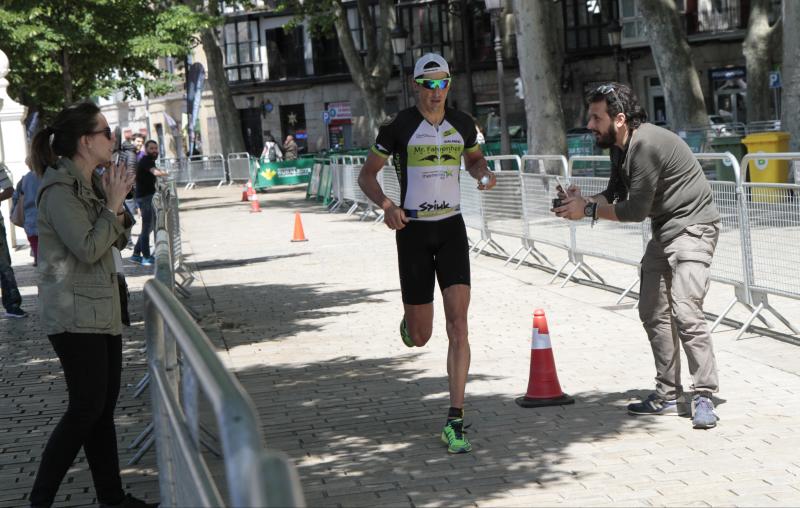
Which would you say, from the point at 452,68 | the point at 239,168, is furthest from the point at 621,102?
the point at 452,68

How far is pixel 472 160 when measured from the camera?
24.4ft

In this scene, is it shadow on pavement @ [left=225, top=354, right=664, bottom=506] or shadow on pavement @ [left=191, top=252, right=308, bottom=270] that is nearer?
shadow on pavement @ [left=225, top=354, right=664, bottom=506]

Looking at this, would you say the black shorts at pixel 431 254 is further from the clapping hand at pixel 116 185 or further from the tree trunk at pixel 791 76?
the tree trunk at pixel 791 76

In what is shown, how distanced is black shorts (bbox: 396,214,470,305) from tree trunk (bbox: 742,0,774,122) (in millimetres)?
Result: 27453

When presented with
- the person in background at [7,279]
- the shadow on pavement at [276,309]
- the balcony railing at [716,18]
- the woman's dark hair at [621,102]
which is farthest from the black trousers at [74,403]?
the balcony railing at [716,18]

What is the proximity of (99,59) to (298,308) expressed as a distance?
965 inches

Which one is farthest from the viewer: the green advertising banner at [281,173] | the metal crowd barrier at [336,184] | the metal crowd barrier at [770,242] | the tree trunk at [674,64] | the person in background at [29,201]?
the green advertising banner at [281,173]

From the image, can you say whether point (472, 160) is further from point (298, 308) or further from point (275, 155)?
point (275, 155)

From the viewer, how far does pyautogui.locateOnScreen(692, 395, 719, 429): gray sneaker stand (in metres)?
6.97

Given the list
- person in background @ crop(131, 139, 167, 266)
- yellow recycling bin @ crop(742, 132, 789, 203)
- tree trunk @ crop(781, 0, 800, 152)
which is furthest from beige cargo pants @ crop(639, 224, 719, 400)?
tree trunk @ crop(781, 0, 800, 152)

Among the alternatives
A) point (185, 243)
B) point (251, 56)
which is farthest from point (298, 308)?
point (251, 56)

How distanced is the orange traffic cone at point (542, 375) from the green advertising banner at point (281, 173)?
3606cm

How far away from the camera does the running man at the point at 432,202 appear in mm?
6926

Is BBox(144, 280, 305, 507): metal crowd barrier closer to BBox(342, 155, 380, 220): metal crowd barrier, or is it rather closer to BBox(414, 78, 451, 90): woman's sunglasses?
BBox(414, 78, 451, 90): woman's sunglasses
